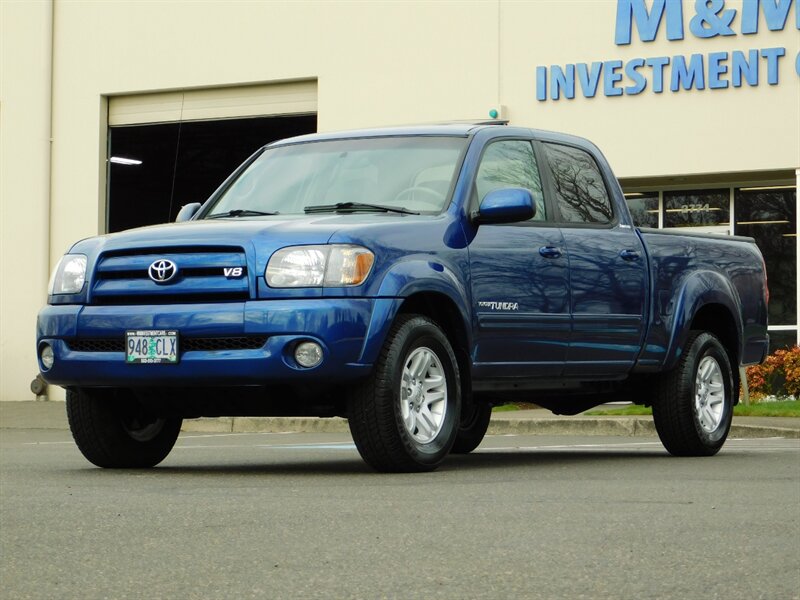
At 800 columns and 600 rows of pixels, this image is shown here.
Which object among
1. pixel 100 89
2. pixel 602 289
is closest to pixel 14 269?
pixel 100 89

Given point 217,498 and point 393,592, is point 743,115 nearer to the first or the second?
point 217,498

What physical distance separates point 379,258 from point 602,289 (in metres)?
2.18

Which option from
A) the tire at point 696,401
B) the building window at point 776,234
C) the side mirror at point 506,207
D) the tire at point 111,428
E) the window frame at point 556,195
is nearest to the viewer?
the side mirror at point 506,207

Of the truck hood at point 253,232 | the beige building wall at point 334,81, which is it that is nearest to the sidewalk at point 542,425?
the beige building wall at point 334,81

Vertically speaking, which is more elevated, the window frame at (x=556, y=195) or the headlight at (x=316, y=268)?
the window frame at (x=556, y=195)

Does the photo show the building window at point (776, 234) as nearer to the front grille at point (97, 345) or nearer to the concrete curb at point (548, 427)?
the concrete curb at point (548, 427)

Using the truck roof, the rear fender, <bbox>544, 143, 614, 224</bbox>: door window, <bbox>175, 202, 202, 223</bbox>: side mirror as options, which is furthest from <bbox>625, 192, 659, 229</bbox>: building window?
<bbox>175, 202, 202, 223</bbox>: side mirror

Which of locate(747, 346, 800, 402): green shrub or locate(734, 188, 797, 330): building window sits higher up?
locate(734, 188, 797, 330): building window

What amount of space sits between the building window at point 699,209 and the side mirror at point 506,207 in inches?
593

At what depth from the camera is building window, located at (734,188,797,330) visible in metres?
23.2

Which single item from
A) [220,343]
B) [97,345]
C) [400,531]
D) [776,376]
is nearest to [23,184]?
[776,376]

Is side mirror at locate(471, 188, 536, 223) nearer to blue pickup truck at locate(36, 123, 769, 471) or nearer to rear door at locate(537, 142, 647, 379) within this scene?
blue pickup truck at locate(36, 123, 769, 471)

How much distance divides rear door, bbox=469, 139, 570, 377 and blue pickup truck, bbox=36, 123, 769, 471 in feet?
0.04

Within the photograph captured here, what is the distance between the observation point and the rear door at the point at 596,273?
390 inches
